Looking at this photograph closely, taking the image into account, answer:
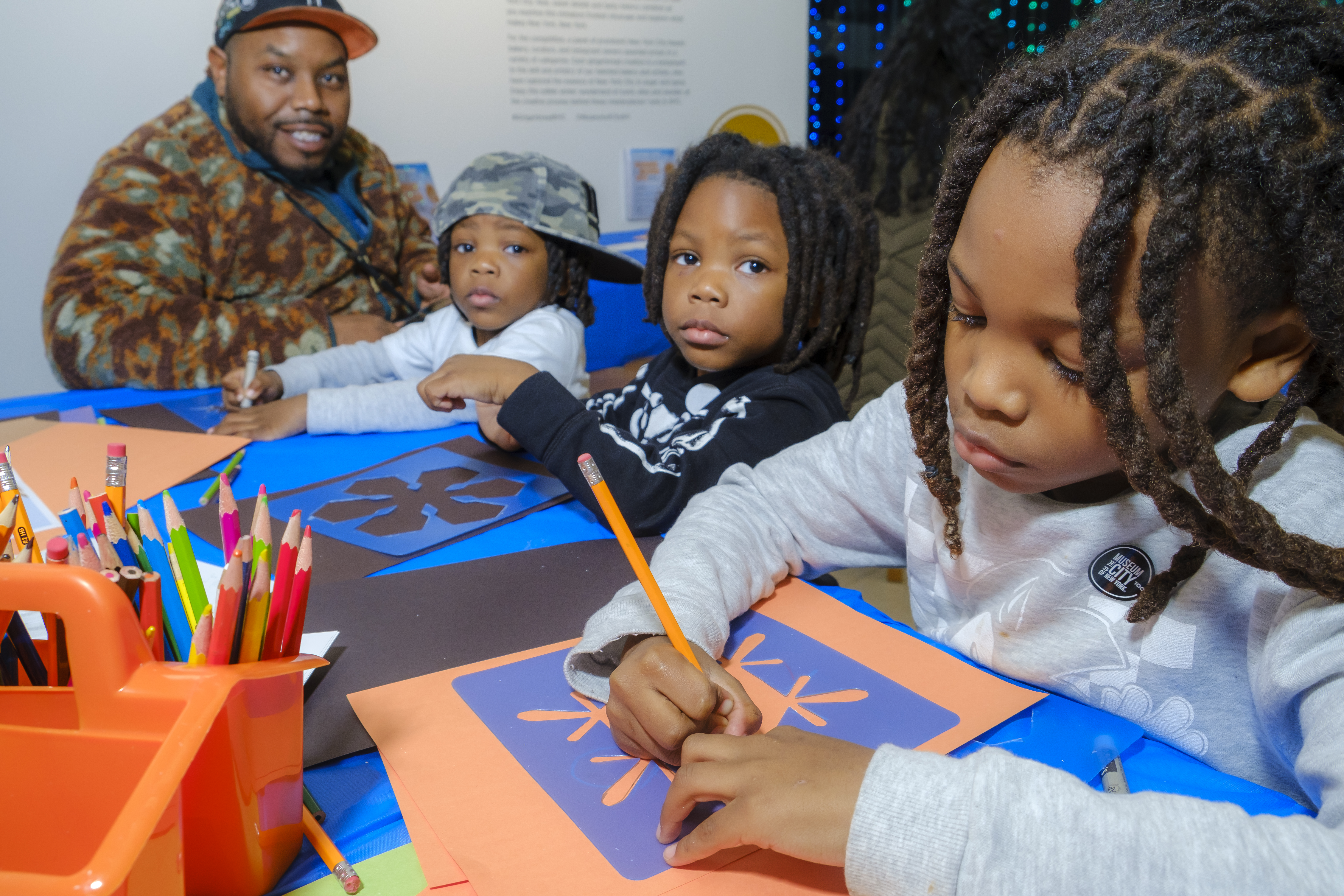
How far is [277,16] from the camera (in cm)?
156

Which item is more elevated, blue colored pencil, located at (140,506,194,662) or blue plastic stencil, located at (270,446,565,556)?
blue colored pencil, located at (140,506,194,662)

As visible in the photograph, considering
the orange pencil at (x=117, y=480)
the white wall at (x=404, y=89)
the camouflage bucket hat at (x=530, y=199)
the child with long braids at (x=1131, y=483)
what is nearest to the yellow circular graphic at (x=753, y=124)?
the white wall at (x=404, y=89)

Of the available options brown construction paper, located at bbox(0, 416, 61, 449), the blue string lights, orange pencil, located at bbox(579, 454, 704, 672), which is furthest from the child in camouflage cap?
the blue string lights

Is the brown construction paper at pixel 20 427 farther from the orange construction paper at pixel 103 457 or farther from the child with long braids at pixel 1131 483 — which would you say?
the child with long braids at pixel 1131 483

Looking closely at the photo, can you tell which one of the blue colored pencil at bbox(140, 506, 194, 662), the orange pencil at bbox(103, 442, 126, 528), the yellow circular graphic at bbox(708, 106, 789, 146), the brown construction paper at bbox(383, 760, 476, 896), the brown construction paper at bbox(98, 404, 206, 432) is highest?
the yellow circular graphic at bbox(708, 106, 789, 146)

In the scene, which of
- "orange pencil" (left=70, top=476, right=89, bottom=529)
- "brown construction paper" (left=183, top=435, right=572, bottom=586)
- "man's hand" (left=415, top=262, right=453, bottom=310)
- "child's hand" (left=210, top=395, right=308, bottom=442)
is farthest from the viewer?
"man's hand" (left=415, top=262, right=453, bottom=310)

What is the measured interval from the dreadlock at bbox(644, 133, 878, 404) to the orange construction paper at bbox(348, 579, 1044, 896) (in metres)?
0.42

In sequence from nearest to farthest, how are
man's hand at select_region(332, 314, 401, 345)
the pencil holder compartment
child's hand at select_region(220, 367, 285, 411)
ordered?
the pencil holder compartment, child's hand at select_region(220, 367, 285, 411), man's hand at select_region(332, 314, 401, 345)

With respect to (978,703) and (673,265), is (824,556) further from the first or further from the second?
(673,265)

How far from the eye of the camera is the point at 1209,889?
0.32 metres

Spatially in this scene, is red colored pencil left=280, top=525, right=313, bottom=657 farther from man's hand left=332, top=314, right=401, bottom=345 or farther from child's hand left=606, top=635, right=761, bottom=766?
man's hand left=332, top=314, right=401, bottom=345

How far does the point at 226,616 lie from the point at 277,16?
1.59 meters

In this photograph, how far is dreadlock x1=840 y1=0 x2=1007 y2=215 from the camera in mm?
1432

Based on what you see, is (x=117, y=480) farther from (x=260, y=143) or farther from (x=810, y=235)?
(x=260, y=143)
